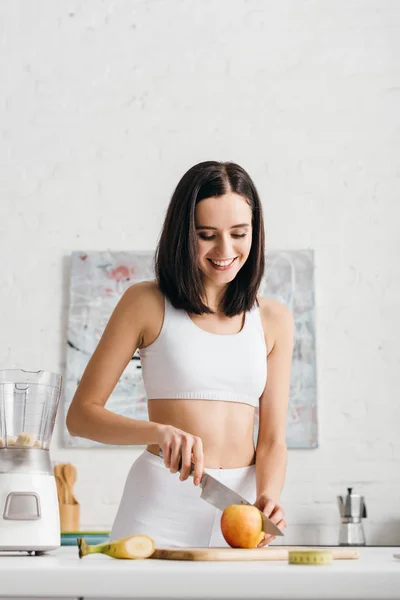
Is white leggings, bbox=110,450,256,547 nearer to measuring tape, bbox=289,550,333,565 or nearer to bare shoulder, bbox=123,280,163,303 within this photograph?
bare shoulder, bbox=123,280,163,303

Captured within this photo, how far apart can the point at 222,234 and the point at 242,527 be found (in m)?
0.57

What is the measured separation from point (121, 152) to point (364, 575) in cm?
264

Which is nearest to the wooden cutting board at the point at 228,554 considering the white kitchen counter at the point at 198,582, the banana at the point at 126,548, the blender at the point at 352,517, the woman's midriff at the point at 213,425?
the banana at the point at 126,548

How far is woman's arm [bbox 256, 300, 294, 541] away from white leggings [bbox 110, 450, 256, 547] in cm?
6

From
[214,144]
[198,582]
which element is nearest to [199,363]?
[198,582]

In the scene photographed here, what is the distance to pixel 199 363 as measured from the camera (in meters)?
1.49

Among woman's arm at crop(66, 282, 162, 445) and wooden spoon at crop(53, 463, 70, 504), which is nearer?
Answer: woman's arm at crop(66, 282, 162, 445)

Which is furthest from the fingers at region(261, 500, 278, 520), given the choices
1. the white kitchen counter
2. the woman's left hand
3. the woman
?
the white kitchen counter

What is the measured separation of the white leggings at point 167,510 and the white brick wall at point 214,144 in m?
1.56

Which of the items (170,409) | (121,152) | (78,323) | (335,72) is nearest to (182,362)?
(170,409)

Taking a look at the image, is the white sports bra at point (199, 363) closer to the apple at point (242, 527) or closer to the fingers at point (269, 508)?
the fingers at point (269, 508)

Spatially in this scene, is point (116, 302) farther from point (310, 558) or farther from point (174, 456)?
point (310, 558)

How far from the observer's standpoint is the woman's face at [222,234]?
1.49 metres

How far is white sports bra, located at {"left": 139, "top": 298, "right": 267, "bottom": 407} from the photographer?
149 cm
